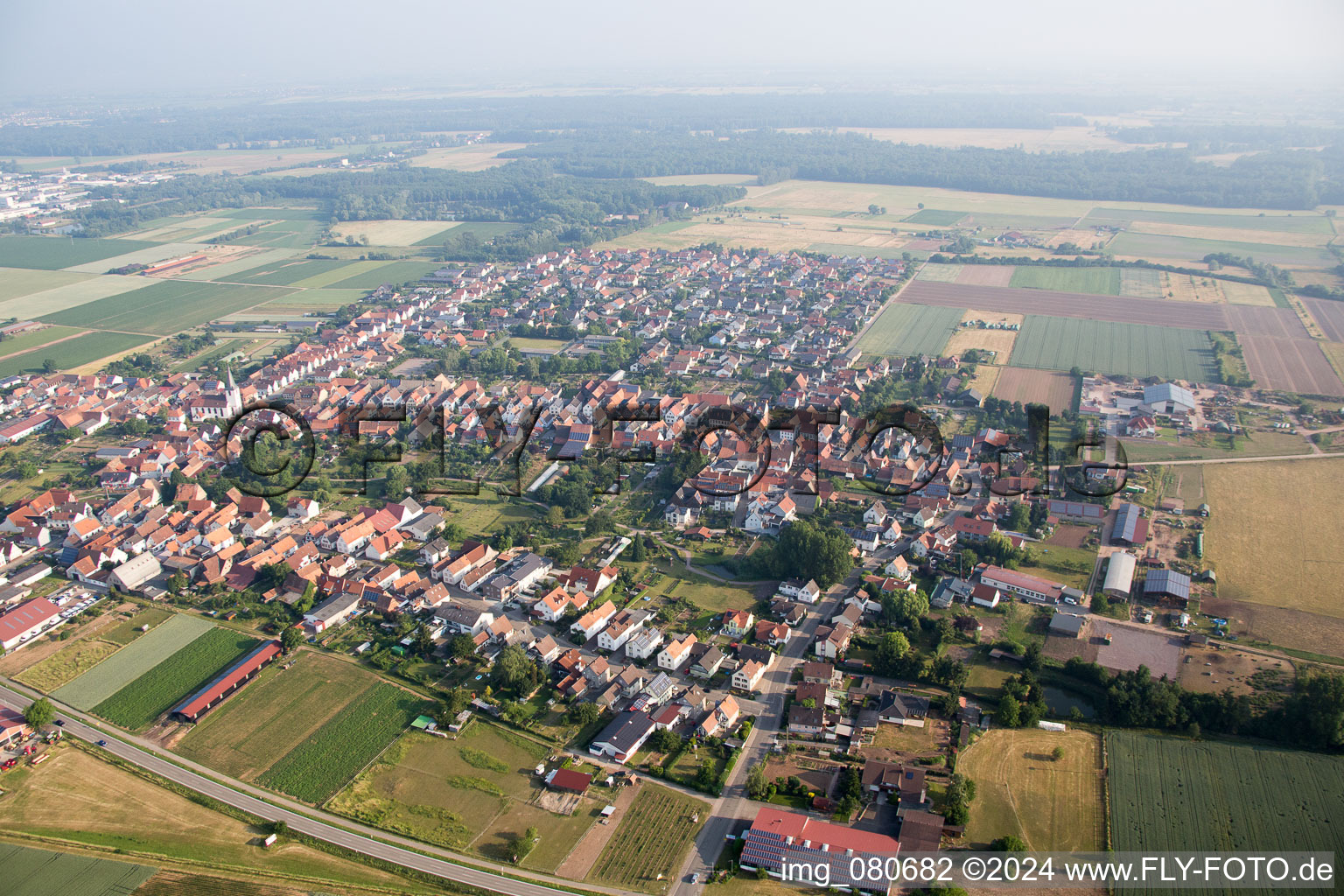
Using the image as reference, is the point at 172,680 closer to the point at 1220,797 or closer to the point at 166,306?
the point at 1220,797

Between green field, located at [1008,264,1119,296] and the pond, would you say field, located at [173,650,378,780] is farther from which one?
green field, located at [1008,264,1119,296]

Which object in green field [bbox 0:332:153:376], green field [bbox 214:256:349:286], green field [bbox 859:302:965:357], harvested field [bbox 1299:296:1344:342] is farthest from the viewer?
green field [bbox 214:256:349:286]

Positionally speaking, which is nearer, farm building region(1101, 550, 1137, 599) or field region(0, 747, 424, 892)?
field region(0, 747, 424, 892)

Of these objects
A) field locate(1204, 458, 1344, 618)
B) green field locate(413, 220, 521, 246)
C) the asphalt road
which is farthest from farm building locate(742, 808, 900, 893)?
green field locate(413, 220, 521, 246)

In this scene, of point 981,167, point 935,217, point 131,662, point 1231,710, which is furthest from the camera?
point 981,167

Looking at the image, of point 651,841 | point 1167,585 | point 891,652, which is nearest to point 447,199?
point 891,652

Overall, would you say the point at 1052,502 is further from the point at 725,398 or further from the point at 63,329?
the point at 63,329

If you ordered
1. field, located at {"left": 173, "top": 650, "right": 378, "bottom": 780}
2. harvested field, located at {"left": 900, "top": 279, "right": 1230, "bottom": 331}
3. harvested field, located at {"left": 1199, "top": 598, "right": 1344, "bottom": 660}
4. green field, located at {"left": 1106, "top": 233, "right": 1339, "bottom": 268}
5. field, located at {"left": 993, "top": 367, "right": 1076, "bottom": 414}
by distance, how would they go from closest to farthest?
field, located at {"left": 173, "top": 650, "right": 378, "bottom": 780} < harvested field, located at {"left": 1199, "top": 598, "right": 1344, "bottom": 660} < field, located at {"left": 993, "top": 367, "right": 1076, "bottom": 414} < harvested field, located at {"left": 900, "top": 279, "right": 1230, "bottom": 331} < green field, located at {"left": 1106, "top": 233, "right": 1339, "bottom": 268}
